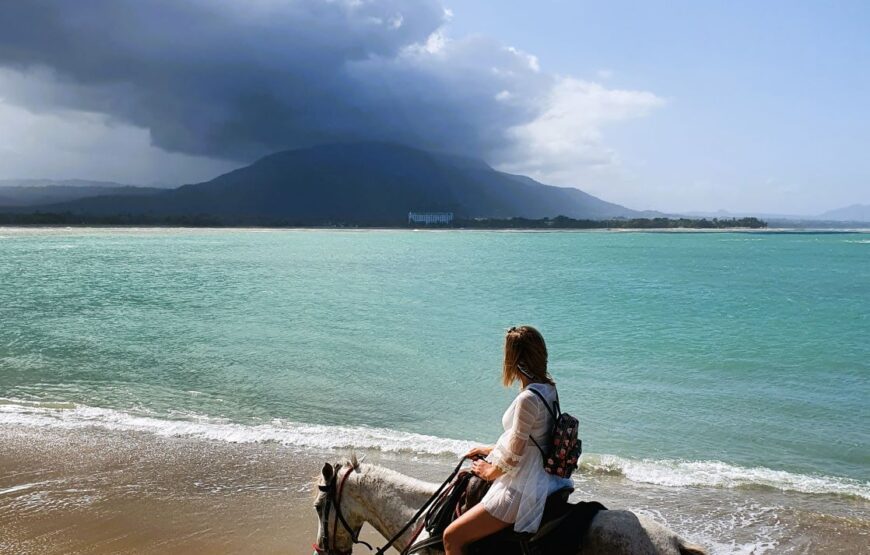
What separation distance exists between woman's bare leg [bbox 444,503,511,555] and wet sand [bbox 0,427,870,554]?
7.89 ft

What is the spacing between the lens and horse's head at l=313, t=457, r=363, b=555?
469 cm

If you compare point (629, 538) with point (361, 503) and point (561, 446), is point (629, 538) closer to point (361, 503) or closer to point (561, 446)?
point (561, 446)

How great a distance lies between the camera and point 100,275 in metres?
50.2

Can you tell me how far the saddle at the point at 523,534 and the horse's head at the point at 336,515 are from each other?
1.76 ft

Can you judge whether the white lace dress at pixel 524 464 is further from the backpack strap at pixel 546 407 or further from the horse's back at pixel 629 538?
the horse's back at pixel 629 538

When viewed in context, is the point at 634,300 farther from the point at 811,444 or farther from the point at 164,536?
the point at 164,536

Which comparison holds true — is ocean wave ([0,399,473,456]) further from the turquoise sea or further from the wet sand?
the wet sand

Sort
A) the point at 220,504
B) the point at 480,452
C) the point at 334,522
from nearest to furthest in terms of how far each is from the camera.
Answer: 1. the point at 480,452
2. the point at 334,522
3. the point at 220,504

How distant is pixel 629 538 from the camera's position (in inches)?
153

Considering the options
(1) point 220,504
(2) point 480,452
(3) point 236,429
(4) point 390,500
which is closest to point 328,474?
(4) point 390,500

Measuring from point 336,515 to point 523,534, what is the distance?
139cm

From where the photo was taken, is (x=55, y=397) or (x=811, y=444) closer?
(x=811, y=444)

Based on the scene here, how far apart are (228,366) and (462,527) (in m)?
16.2

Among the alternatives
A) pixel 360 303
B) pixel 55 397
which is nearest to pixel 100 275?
pixel 360 303
